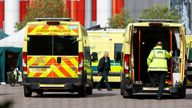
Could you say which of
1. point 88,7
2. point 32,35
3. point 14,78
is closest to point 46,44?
point 32,35

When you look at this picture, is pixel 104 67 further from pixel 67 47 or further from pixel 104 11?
pixel 104 11

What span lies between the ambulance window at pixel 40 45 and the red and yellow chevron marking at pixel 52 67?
5.7 inches

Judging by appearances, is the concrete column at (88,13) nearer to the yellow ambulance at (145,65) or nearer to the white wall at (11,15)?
the white wall at (11,15)

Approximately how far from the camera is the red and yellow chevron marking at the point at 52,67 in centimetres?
1786

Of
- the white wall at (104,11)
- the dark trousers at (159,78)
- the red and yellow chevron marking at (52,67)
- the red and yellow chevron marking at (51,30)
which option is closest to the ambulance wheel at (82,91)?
the red and yellow chevron marking at (52,67)

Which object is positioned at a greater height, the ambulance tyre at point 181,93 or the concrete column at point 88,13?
the concrete column at point 88,13

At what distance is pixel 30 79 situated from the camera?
1797 cm

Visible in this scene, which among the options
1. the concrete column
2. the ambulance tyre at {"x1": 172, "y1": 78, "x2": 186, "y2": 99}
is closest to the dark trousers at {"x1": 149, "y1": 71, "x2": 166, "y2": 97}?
the ambulance tyre at {"x1": 172, "y1": 78, "x2": 186, "y2": 99}

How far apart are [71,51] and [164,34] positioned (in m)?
3.03

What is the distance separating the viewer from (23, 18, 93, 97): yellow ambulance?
17.8 m

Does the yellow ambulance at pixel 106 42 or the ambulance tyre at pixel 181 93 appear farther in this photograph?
the yellow ambulance at pixel 106 42

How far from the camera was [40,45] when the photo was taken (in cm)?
1792

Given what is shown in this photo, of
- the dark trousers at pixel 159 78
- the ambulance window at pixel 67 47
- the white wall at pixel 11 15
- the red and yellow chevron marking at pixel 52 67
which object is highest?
the white wall at pixel 11 15

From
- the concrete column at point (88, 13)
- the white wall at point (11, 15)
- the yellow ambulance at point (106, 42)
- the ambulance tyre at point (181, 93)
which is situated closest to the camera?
the ambulance tyre at point (181, 93)
